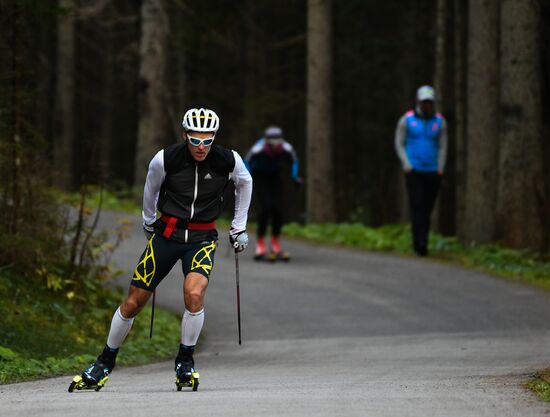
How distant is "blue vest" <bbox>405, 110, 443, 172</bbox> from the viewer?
1933 cm

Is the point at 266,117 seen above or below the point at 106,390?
above

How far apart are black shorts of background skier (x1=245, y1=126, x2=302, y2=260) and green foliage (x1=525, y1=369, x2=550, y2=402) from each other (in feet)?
31.9

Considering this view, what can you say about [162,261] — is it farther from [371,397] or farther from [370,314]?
[370,314]

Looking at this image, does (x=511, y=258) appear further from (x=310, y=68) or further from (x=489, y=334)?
(x=310, y=68)

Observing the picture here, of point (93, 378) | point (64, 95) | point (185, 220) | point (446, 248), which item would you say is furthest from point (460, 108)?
point (64, 95)

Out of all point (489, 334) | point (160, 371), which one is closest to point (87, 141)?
point (160, 371)

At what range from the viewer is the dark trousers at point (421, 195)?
19406 millimetres

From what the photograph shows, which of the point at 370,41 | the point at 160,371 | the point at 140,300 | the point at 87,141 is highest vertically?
the point at 370,41

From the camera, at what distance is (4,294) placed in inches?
540

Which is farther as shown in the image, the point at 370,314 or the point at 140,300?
the point at 370,314

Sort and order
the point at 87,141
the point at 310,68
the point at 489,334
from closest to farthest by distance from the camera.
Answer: the point at 489,334 < the point at 87,141 < the point at 310,68

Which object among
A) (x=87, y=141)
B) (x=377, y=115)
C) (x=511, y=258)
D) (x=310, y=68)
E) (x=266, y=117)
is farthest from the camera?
(x=377, y=115)

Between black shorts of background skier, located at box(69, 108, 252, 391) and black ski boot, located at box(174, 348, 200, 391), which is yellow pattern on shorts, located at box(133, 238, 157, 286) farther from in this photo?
black ski boot, located at box(174, 348, 200, 391)

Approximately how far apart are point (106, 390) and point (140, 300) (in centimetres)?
72
